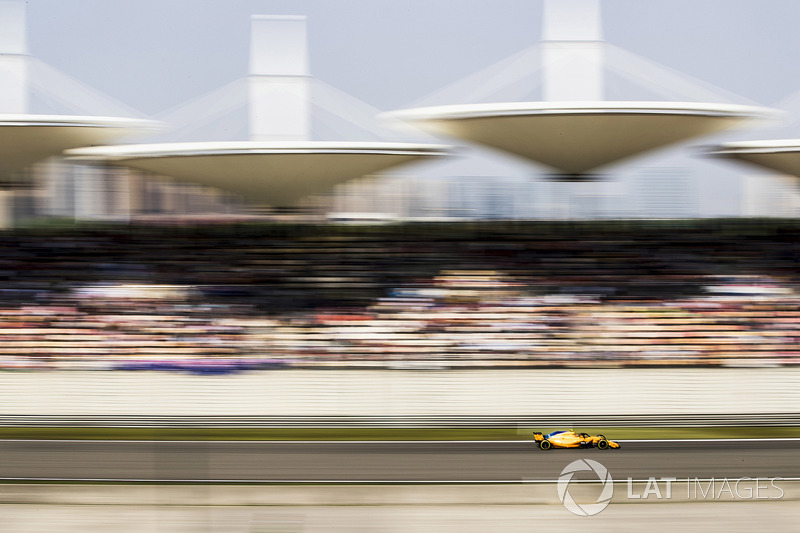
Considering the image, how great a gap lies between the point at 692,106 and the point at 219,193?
7466mm

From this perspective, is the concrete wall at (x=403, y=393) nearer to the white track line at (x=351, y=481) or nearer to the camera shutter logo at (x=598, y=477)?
the camera shutter logo at (x=598, y=477)

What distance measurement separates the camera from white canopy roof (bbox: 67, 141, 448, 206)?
1205 centimetres

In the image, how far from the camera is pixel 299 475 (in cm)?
731

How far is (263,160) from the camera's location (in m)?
12.3

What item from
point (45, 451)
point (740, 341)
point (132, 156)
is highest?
point (132, 156)

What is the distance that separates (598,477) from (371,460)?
87.9 inches

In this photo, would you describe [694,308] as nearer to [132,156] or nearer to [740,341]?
[740,341]

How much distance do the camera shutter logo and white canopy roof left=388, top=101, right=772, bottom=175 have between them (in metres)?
5.37

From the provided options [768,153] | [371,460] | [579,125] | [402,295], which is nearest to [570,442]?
[371,460]

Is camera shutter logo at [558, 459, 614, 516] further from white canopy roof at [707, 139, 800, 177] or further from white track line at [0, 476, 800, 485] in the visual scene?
white canopy roof at [707, 139, 800, 177]

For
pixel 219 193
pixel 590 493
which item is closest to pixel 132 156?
pixel 219 193

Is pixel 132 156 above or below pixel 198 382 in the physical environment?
above

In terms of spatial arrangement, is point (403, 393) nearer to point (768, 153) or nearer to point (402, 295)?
point (402, 295)

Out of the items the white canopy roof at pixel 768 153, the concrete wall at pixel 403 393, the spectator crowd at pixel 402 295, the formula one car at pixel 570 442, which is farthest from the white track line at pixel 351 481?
the white canopy roof at pixel 768 153
